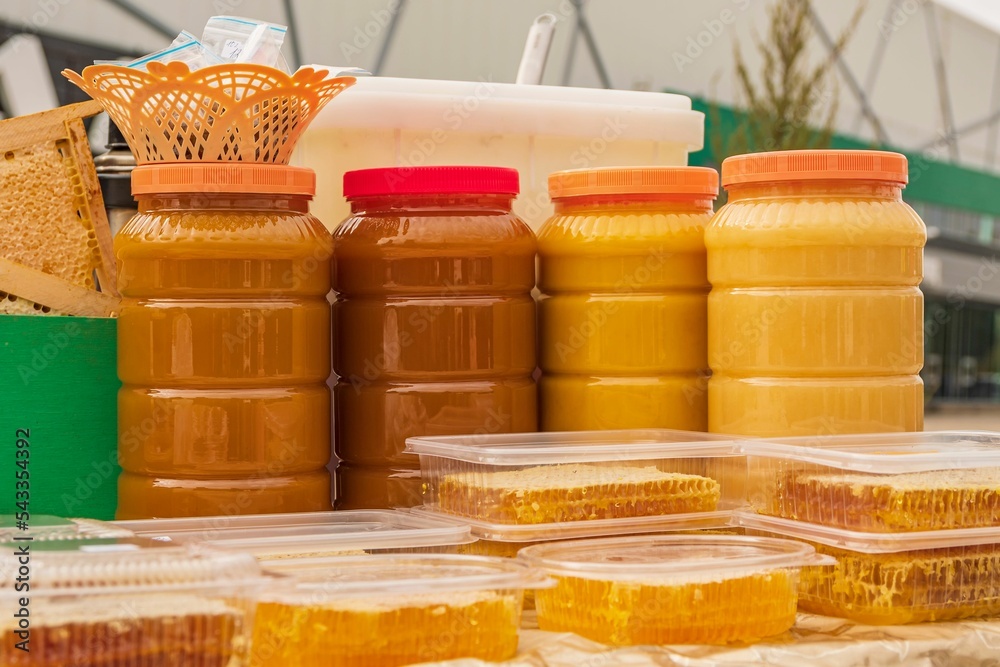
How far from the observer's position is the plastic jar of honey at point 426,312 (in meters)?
1.56

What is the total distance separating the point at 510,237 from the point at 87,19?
3.59 metres

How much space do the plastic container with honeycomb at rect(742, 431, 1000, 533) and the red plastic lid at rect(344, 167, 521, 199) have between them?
505mm

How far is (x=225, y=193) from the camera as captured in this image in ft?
4.77

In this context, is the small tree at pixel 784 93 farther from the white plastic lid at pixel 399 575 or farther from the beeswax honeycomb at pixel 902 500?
the white plastic lid at pixel 399 575

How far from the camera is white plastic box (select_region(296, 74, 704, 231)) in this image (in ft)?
5.81

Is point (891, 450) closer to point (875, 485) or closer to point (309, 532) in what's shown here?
point (875, 485)

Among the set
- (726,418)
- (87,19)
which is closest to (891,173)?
(726,418)

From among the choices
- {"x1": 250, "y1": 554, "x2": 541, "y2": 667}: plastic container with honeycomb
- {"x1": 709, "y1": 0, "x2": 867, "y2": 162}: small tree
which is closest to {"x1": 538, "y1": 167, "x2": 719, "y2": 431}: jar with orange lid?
{"x1": 250, "y1": 554, "x2": 541, "y2": 667}: plastic container with honeycomb

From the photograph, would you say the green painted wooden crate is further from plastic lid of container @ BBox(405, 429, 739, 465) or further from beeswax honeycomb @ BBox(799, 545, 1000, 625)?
beeswax honeycomb @ BBox(799, 545, 1000, 625)

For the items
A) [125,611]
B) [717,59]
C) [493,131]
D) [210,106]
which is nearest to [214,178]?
[210,106]

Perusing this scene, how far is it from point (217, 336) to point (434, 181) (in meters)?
0.36

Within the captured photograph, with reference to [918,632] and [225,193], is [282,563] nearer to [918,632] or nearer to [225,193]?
[225,193]

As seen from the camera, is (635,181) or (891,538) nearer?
(891,538)

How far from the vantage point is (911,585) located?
1.25m
